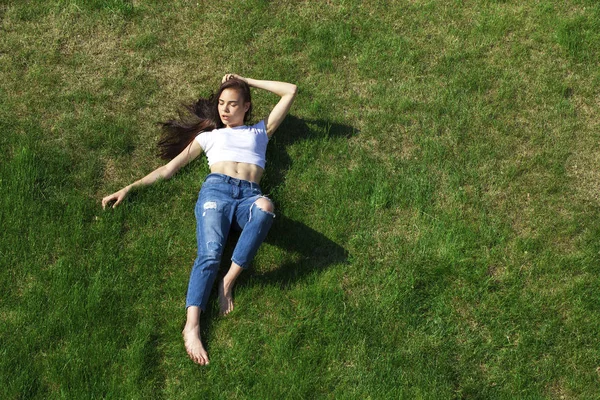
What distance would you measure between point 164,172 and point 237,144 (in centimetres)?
76

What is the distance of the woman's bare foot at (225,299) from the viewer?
6324 millimetres

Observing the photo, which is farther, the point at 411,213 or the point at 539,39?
the point at 539,39

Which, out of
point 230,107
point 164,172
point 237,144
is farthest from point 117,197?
point 230,107

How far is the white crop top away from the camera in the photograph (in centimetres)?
716

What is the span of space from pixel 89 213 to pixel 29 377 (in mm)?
1726

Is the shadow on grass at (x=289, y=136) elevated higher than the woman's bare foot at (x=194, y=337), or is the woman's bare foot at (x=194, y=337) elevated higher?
the shadow on grass at (x=289, y=136)

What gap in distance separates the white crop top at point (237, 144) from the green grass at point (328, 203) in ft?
0.81

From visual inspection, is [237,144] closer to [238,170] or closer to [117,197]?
[238,170]

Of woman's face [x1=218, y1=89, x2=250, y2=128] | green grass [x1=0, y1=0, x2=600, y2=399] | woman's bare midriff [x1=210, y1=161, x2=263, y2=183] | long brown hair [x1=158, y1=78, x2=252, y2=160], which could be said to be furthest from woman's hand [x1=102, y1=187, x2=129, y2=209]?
woman's face [x1=218, y1=89, x2=250, y2=128]

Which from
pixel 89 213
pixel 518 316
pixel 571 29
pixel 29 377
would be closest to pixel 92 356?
pixel 29 377

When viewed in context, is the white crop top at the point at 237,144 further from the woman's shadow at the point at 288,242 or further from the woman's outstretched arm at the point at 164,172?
the woman's shadow at the point at 288,242

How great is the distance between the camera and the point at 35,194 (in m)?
6.97

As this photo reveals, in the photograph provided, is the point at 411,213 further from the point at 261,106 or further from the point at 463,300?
the point at 261,106

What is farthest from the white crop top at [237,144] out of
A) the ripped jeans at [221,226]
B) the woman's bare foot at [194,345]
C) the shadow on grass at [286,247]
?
the woman's bare foot at [194,345]
